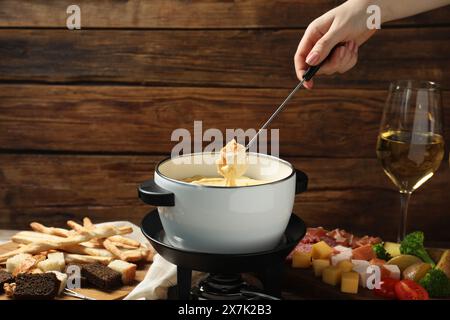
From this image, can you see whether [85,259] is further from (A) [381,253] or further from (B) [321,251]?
(A) [381,253]

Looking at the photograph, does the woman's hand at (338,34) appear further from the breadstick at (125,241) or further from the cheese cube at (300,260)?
the breadstick at (125,241)

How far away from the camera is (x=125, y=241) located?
1.39 metres

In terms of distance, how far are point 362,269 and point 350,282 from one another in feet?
0.18

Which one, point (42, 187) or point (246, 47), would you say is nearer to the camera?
point (246, 47)

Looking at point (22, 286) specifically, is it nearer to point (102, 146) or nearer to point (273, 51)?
point (102, 146)

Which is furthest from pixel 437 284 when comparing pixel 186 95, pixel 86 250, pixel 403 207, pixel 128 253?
pixel 186 95

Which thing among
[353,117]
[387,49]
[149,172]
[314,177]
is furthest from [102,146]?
[387,49]

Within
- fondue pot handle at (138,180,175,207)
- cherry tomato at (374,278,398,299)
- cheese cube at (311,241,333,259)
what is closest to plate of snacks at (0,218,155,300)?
fondue pot handle at (138,180,175,207)

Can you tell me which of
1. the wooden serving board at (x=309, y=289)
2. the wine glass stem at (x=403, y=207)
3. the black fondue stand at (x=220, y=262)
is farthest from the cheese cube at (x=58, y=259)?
the wine glass stem at (x=403, y=207)

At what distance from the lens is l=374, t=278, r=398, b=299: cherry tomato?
45.3 inches

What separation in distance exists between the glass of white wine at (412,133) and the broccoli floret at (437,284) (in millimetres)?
251

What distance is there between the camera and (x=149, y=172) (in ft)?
6.40

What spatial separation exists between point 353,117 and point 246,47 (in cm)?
41

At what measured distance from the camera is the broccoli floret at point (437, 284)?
1.13 meters
